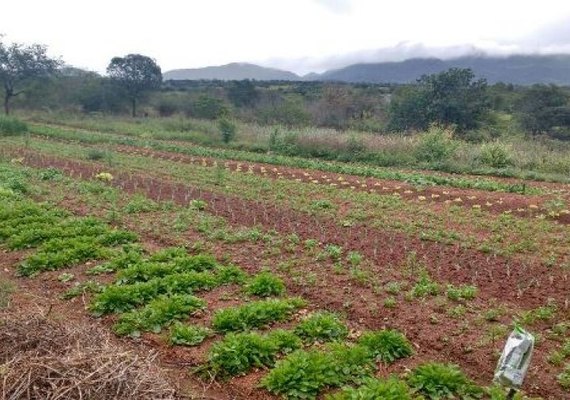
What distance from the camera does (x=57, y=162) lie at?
17.6 metres

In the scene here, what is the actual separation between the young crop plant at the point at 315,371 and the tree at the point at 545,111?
31847mm

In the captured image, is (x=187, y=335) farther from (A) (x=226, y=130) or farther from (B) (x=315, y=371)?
(A) (x=226, y=130)

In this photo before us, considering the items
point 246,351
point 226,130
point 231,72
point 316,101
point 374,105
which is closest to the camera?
point 246,351

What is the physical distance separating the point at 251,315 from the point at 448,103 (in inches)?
1149

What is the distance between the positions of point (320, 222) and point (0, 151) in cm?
1495

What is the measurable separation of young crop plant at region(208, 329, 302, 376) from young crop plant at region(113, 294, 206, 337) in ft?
2.74

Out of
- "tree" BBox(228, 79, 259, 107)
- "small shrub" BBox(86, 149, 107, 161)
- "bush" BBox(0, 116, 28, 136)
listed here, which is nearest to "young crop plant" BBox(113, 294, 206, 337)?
"small shrub" BBox(86, 149, 107, 161)

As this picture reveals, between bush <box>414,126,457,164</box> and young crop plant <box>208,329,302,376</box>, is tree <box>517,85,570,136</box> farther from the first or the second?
young crop plant <box>208,329,302,376</box>

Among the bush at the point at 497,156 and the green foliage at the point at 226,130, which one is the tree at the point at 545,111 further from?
the green foliage at the point at 226,130

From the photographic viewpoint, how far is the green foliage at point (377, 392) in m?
4.25

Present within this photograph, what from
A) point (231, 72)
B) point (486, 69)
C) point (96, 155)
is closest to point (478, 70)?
point (486, 69)

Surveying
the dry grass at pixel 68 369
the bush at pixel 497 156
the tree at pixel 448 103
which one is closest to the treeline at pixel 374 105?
the tree at pixel 448 103

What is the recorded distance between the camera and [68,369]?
3.68 metres

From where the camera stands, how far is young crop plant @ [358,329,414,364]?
508cm
